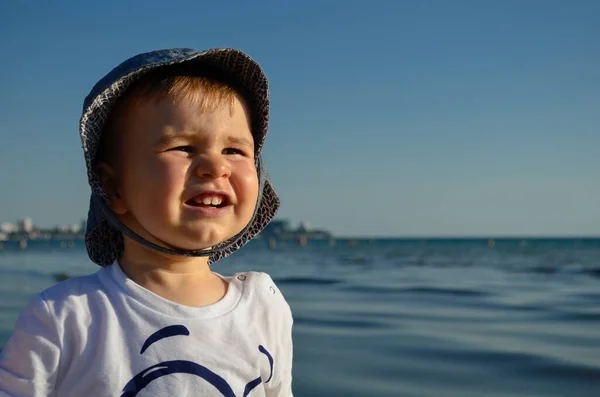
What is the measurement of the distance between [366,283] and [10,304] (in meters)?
6.95

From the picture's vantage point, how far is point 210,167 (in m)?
1.91

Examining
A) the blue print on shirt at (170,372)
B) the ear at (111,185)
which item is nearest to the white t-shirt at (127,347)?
the blue print on shirt at (170,372)

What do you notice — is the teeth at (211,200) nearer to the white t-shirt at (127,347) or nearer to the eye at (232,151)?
the eye at (232,151)

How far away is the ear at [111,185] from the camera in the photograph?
2021 millimetres

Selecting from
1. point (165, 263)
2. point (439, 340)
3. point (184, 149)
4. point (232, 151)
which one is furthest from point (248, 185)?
point (439, 340)

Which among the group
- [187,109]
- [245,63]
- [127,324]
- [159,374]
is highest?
[245,63]

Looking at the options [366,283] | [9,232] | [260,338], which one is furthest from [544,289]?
[9,232]

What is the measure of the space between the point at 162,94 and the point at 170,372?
759 mm

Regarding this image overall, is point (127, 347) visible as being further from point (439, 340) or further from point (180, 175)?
point (439, 340)

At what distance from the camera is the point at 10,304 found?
336 inches

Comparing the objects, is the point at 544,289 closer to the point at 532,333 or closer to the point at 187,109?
the point at 532,333

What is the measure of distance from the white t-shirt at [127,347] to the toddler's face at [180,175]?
193 millimetres

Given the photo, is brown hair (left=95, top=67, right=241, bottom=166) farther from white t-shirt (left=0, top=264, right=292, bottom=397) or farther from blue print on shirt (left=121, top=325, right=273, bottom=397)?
blue print on shirt (left=121, top=325, right=273, bottom=397)

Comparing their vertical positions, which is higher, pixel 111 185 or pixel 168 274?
pixel 111 185
